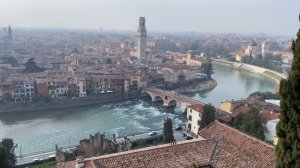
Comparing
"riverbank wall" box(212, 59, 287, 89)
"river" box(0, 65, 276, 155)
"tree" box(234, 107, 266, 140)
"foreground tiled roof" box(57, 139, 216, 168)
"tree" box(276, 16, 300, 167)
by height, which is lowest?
"river" box(0, 65, 276, 155)

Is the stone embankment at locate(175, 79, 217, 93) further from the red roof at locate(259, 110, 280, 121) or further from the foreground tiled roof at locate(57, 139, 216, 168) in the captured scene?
the foreground tiled roof at locate(57, 139, 216, 168)

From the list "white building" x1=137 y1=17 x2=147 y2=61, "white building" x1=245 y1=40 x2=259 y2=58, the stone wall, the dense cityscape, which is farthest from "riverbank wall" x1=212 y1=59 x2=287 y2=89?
the stone wall

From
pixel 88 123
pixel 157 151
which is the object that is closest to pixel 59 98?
pixel 88 123

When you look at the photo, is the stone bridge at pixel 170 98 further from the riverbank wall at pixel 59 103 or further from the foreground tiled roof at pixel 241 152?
the foreground tiled roof at pixel 241 152

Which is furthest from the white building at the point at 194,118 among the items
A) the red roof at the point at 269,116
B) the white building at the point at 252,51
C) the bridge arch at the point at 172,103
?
the white building at the point at 252,51

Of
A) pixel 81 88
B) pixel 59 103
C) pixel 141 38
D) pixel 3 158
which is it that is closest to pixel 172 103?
pixel 81 88

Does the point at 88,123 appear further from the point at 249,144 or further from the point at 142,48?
the point at 142,48
